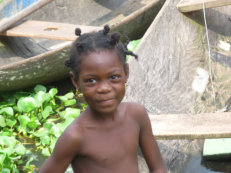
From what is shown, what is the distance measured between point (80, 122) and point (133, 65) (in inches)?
50.1

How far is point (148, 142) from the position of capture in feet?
5.78

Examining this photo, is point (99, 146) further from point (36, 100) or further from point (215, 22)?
point (215, 22)

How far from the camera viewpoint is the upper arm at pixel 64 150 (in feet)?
5.18

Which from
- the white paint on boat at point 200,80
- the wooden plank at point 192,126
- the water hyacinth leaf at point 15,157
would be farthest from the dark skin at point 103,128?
the white paint on boat at point 200,80

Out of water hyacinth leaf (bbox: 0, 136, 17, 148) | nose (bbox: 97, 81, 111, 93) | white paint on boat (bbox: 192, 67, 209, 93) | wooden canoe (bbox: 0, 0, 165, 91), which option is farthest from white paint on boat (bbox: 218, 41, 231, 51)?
nose (bbox: 97, 81, 111, 93)

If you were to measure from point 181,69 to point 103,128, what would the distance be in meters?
1.97

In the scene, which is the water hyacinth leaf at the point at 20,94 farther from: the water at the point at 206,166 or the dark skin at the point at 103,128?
the dark skin at the point at 103,128

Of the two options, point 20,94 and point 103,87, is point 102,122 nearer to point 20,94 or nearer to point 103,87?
point 103,87

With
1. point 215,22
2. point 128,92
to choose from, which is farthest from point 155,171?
Answer: point 215,22

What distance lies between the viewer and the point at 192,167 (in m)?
2.89

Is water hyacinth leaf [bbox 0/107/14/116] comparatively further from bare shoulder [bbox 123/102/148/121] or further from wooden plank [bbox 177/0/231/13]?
bare shoulder [bbox 123/102/148/121]

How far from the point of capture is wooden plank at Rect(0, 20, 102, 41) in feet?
13.1

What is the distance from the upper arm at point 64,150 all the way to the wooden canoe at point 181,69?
987 millimetres

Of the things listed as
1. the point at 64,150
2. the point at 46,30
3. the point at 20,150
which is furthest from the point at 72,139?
the point at 46,30
